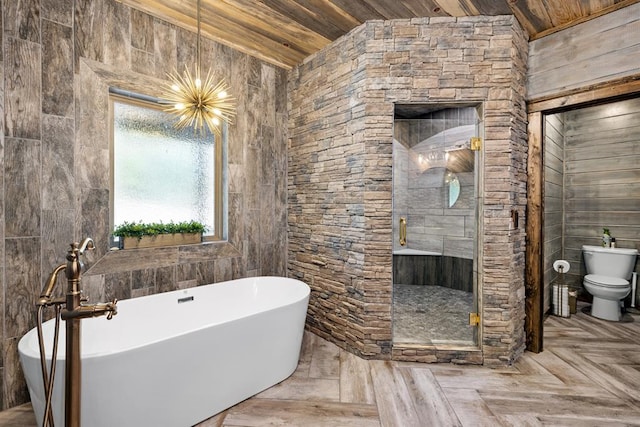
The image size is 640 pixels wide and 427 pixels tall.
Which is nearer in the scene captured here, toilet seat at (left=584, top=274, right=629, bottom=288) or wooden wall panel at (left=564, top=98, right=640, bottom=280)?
toilet seat at (left=584, top=274, right=629, bottom=288)

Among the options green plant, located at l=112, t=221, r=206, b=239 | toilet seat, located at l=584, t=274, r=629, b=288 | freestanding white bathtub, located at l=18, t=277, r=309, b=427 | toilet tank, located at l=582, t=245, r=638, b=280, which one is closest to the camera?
freestanding white bathtub, located at l=18, t=277, r=309, b=427

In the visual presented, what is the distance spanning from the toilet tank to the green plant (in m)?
4.18

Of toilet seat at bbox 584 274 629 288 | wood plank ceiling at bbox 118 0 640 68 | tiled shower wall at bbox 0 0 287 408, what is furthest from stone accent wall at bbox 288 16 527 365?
toilet seat at bbox 584 274 629 288

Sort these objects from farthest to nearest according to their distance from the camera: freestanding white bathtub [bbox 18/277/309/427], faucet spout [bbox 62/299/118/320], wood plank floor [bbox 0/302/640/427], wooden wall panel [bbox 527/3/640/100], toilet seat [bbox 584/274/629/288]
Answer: toilet seat [bbox 584/274/629/288] < wooden wall panel [bbox 527/3/640/100] < wood plank floor [bbox 0/302/640/427] < freestanding white bathtub [bbox 18/277/309/427] < faucet spout [bbox 62/299/118/320]

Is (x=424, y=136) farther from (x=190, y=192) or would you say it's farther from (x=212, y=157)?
(x=190, y=192)

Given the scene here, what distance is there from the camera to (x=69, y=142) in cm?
200

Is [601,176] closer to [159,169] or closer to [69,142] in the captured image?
[159,169]

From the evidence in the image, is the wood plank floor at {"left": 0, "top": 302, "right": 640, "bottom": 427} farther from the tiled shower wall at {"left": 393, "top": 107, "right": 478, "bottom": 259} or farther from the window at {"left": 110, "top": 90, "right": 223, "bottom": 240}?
the window at {"left": 110, "top": 90, "right": 223, "bottom": 240}

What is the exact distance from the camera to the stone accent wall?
2.32 meters

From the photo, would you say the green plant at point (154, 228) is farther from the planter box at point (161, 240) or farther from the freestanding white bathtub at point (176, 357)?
the freestanding white bathtub at point (176, 357)

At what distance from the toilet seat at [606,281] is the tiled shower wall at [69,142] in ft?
12.3

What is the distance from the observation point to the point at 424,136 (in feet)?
9.02

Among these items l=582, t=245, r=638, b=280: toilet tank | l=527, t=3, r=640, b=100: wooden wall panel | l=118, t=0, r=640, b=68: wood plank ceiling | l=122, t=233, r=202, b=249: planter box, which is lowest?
l=582, t=245, r=638, b=280: toilet tank

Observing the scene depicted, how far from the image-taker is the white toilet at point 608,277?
3.14 meters
